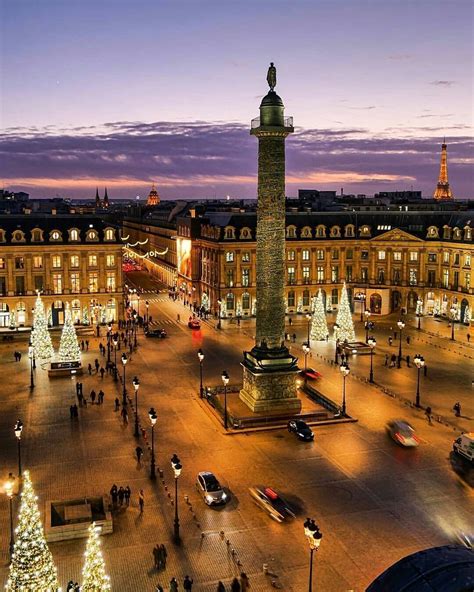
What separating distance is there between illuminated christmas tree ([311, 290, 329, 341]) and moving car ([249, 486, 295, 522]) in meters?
41.1

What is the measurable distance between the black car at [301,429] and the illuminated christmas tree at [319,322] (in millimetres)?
30211

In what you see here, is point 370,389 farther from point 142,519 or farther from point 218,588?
point 218,588

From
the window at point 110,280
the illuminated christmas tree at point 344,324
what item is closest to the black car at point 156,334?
the window at point 110,280

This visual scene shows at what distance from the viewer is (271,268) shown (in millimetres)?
45938

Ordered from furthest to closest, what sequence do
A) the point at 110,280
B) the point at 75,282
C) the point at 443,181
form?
the point at 443,181, the point at 110,280, the point at 75,282

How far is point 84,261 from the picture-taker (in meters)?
85.7

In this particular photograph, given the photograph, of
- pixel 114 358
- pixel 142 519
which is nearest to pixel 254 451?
pixel 142 519

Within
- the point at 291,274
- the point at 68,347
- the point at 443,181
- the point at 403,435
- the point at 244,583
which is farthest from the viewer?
the point at 443,181

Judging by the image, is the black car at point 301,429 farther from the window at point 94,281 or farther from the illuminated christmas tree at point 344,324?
the window at point 94,281

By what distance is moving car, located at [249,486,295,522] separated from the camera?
31266 millimetres

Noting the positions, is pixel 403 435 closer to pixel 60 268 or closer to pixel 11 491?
pixel 11 491

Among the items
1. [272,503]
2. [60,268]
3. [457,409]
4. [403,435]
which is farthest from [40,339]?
[457,409]

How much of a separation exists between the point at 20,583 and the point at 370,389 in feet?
122

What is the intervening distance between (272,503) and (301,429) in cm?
1088
